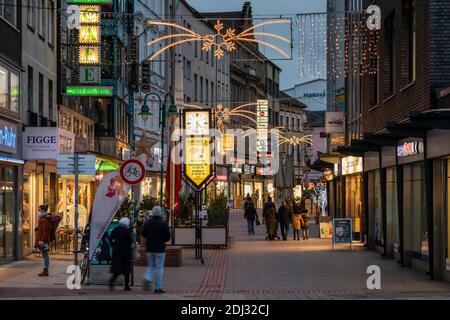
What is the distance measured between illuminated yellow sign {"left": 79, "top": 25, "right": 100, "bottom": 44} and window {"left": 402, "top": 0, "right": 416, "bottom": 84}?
1336cm

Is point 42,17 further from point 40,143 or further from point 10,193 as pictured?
A: point 10,193

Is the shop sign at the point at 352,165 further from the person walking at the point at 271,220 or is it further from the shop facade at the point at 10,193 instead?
the shop facade at the point at 10,193

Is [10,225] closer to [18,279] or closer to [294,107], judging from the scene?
[18,279]

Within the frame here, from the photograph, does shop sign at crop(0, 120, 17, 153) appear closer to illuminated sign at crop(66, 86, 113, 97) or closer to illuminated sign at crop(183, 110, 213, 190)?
illuminated sign at crop(183, 110, 213, 190)

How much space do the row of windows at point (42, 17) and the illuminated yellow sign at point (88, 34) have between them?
2714mm

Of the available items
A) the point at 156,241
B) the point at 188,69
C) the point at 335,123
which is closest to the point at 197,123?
the point at 156,241

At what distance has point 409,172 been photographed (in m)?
26.0

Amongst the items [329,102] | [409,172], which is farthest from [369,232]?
Result: [329,102]

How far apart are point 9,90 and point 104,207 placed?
785 cm

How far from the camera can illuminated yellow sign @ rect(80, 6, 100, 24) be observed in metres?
35.3

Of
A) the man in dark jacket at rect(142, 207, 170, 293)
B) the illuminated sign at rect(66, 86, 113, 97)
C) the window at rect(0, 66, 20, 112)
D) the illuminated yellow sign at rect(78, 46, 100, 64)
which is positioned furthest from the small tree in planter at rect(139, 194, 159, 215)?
the man in dark jacket at rect(142, 207, 170, 293)

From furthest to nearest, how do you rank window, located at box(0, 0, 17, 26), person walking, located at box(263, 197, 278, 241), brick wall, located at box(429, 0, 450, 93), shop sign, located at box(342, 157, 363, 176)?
person walking, located at box(263, 197, 278, 241)
shop sign, located at box(342, 157, 363, 176)
window, located at box(0, 0, 17, 26)
brick wall, located at box(429, 0, 450, 93)

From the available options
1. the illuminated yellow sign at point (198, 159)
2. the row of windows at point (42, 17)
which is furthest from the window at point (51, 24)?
the illuminated yellow sign at point (198, 159)

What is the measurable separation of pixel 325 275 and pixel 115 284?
5.43m
